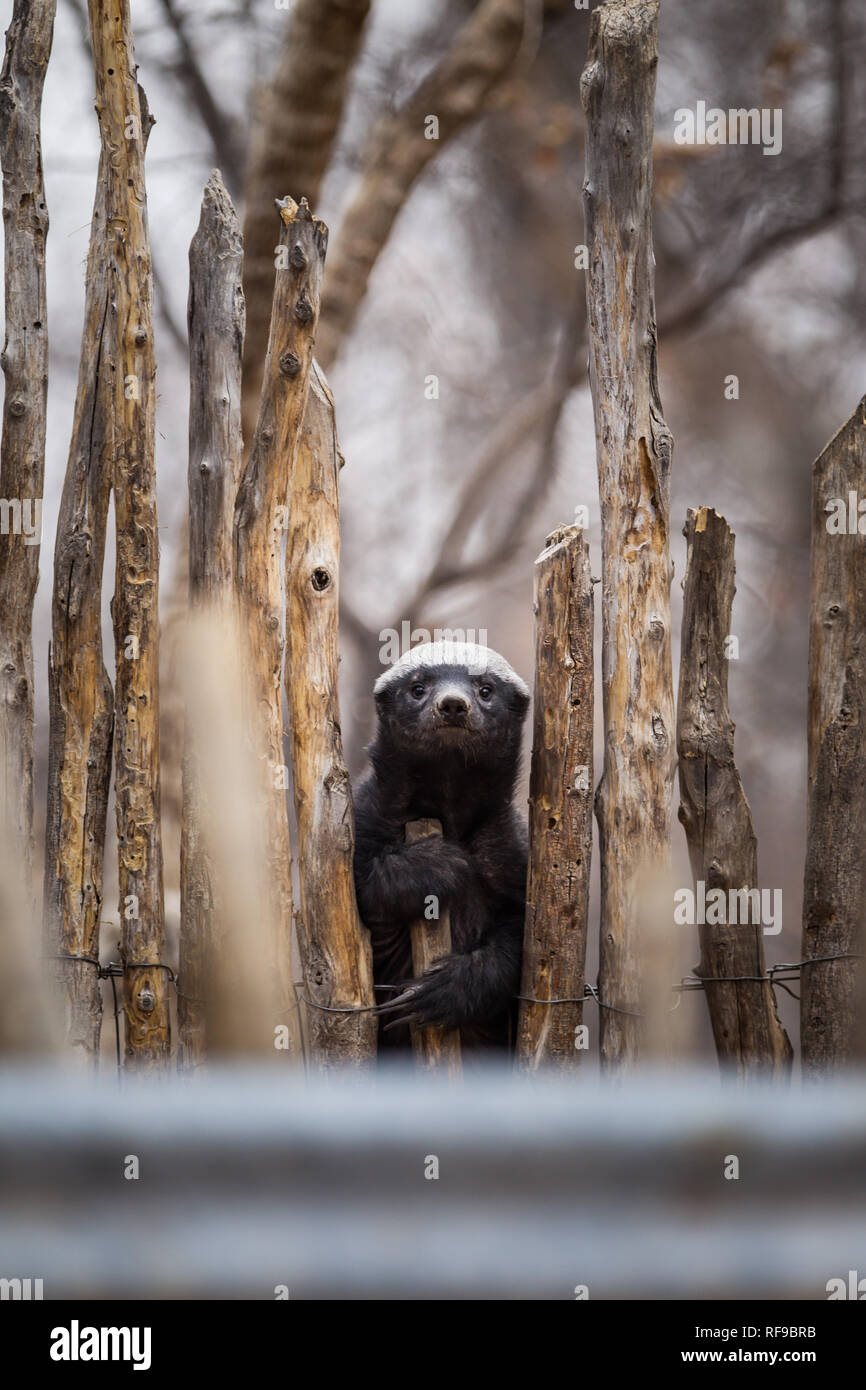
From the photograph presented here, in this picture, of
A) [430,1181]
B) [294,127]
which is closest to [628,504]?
[430,1181]

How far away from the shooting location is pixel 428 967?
3.39 m

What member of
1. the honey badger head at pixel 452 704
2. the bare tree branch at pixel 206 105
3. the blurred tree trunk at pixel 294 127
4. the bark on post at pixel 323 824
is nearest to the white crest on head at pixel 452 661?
the honey badger head at pixel 452 704

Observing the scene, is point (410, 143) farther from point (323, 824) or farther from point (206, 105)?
point (323, 824)

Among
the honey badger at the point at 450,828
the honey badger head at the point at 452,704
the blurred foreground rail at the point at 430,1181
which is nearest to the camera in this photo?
the blurred foreground rail at the point at 430,1181

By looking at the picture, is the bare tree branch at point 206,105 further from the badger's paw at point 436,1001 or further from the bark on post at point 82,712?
the badger's paw at point 436,1001

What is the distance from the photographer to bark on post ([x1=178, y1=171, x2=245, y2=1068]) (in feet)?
10.0

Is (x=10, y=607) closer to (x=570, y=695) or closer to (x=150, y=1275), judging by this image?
(x=570, y=695)

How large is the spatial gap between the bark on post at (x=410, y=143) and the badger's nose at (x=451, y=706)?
3070 mm

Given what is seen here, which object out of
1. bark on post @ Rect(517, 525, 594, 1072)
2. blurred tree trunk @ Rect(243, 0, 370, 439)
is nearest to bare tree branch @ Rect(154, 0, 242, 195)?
blurred tree trunk @ Rect(243, 0, 370, 439)

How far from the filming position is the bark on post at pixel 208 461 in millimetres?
3062

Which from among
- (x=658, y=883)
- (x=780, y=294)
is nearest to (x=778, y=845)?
(x=780, y=294)

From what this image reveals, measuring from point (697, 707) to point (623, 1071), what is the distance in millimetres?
910

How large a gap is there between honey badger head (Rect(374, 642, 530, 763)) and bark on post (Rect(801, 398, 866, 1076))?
985 millimetres

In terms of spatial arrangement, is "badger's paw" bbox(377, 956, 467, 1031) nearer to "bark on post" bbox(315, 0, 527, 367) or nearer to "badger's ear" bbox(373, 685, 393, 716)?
"badger's ear" bbox(373, 685, 393, 716)
